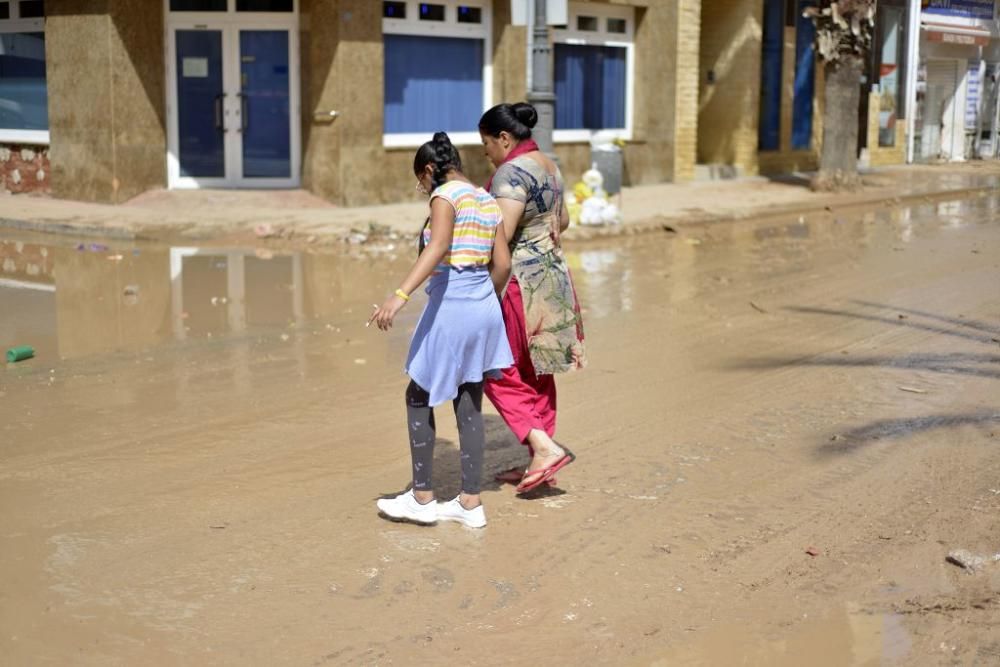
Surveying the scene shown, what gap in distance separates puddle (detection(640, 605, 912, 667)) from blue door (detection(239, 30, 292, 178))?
14726 millimetres

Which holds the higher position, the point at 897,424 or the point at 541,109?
the point at 541,109

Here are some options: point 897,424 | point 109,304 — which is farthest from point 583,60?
point 897,424

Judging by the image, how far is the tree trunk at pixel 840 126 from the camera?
2133cm

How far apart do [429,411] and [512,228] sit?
0.91m

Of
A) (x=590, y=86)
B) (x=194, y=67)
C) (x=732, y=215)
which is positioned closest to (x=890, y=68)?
(x=590, y=86)

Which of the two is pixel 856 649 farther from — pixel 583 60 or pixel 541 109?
pixel 583 60

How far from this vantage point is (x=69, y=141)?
17547 mm

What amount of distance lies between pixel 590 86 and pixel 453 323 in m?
17.2

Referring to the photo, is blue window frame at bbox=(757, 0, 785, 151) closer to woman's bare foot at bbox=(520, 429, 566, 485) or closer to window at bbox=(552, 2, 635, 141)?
window at bbox=(552, 2, 635, 141)

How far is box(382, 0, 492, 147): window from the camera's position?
18312mm

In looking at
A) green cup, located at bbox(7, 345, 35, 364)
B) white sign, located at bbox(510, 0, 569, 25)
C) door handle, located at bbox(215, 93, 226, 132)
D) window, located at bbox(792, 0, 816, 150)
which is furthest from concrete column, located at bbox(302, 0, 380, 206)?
window, located at bbox(792, 0, 816, 150)

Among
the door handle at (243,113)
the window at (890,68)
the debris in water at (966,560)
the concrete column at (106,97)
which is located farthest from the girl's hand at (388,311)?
the window at (890,68)

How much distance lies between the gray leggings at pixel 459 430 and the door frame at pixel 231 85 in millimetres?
13273

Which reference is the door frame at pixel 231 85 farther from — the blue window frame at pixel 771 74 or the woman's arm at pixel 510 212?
the woman's arm at pixel 510 212
